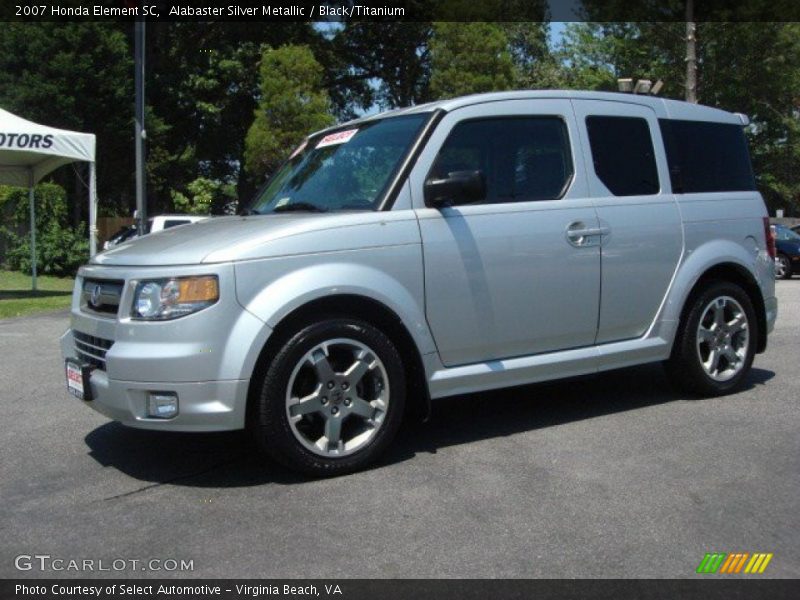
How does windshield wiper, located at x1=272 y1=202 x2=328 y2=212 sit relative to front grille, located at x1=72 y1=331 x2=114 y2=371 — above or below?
above

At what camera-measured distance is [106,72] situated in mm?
26438

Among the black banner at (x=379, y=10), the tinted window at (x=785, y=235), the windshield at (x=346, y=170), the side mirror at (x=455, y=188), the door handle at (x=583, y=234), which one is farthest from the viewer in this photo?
the black banner at (x=379, y=10)

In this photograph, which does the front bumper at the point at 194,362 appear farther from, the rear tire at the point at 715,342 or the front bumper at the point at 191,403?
the rear tire at the point at 715,342

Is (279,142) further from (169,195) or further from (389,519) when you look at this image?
(389,519)

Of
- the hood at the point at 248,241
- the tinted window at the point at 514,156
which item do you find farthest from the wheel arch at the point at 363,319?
the tinted window at the point at 514,156

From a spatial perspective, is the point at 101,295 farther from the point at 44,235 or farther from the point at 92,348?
the point at 44,235

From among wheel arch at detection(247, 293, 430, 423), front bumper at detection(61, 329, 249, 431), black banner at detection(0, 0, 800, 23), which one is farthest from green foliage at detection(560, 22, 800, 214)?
front bumper at detection(61, 329, 249, 431)

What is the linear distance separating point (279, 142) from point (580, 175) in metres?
23.3

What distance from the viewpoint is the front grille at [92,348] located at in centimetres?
434

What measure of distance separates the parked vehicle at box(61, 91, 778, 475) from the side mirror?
2 centimetres

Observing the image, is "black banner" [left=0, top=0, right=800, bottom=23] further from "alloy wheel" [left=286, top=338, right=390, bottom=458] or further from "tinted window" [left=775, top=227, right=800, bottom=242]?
"alloy wheel" [left=286, top=338, right=390, bottom=458]

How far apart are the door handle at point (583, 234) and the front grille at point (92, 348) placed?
2690mm

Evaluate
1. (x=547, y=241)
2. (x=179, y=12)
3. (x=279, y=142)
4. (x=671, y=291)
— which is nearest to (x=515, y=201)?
(x=547, y=241)

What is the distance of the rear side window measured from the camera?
5.82 metres
